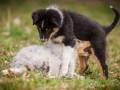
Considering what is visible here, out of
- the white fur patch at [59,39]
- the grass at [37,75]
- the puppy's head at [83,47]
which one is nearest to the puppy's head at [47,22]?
the white fur patch at [59,39]

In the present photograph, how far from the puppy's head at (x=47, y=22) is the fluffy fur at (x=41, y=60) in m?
0.23

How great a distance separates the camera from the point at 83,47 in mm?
7223

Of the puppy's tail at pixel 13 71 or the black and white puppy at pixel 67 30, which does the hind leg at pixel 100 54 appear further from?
the puppy's tail at pixel 13 71

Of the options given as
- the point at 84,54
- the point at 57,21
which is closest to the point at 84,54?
the point at 84,54

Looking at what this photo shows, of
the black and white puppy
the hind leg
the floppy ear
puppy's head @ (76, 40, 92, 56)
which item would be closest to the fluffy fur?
the black and white puppy

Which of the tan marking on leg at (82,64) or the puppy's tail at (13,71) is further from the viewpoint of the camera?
the tan marking on leg at (82,64)

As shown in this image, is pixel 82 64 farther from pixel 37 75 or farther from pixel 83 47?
pixel 37 75

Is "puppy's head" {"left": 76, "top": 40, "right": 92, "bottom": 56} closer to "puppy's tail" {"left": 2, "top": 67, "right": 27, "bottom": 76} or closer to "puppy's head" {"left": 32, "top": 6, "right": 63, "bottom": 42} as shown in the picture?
"puppy's head" {"left": 32, "top": 6, "right": 63, "bottom": 42}

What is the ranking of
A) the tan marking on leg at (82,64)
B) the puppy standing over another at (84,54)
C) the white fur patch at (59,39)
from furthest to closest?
the tan marking on leg at (82,64), the puppy standing over another at (84,54), the white fur patch at (59,39)

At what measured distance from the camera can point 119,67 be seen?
8102mm

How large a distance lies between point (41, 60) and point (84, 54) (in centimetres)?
158

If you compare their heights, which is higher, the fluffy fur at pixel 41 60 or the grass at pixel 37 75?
the fluffy fur at pixel 41 60

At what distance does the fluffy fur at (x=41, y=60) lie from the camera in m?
5.98

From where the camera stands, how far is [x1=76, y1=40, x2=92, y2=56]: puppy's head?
7228 millimetres
